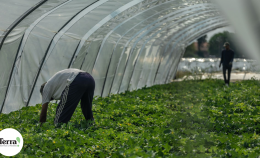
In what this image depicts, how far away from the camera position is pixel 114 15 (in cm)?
870

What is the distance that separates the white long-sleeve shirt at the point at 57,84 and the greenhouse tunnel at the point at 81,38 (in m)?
1.52

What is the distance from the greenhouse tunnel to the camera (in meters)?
6.52

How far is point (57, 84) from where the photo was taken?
5.16m

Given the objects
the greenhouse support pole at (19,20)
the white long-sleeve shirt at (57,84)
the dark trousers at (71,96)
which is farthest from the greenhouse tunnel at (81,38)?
the dark trousers at (71,96)

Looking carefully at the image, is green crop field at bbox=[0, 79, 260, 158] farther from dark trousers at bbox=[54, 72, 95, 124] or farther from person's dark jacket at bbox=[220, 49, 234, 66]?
person's dark jacket at bbox=[220, 49, 234, 66]

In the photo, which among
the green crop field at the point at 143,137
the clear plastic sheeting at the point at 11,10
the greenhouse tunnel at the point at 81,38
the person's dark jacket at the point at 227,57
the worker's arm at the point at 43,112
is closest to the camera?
the green crop field at the point at 143,137

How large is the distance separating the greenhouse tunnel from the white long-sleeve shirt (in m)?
1.52

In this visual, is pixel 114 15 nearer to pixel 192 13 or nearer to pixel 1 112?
pixel 1 112

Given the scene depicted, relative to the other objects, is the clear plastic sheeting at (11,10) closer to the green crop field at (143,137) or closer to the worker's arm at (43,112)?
the green crop field at (143,137)

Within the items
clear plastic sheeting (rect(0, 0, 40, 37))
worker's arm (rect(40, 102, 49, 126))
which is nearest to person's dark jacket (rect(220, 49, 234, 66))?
clear plastic sheeting (rect(0, 0, 40, 37))

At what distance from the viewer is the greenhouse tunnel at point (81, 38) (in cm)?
652

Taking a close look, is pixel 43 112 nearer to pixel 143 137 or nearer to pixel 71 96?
pixel 71 96

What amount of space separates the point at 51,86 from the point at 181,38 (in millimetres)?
13241

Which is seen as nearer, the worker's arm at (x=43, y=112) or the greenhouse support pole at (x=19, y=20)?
the worker's arm at (x=43, y=112)
